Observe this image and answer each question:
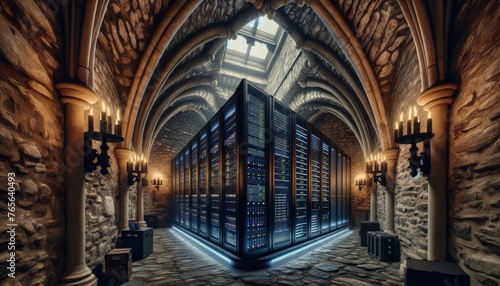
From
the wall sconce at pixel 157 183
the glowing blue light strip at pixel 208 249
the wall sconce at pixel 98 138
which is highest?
the wall sconce at pixel 98 138

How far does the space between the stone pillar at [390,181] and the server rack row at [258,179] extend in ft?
6.30

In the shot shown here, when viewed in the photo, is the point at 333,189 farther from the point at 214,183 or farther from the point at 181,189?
the point at 181,189

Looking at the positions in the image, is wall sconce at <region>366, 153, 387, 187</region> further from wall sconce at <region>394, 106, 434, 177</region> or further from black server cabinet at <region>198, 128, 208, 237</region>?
black server cabinet at <region>198, 128, 208, 237</region>

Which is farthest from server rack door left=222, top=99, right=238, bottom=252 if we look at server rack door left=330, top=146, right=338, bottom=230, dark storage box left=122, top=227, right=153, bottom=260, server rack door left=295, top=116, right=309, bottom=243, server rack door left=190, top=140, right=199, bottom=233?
server rack door left=330, top=146, right=338, bottom=230

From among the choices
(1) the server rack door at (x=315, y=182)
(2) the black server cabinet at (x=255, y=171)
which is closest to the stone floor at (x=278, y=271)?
(2) the black server cabinet at (x=255, y=171)

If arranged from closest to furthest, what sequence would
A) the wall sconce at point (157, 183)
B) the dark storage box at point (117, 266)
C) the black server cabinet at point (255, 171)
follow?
the dark storage box at point (117, 266) → the black server cabinet at point (255, 171) → the wall sconce at point (157, 183)

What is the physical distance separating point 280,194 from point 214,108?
8.08 metres

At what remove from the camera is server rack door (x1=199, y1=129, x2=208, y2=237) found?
6.62m

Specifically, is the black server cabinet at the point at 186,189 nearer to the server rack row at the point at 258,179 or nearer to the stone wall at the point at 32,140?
the server rack row at the point at 258,179

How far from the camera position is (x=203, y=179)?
7039 millimetres

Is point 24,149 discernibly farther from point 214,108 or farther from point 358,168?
point 358,168

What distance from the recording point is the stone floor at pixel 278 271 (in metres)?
3.87

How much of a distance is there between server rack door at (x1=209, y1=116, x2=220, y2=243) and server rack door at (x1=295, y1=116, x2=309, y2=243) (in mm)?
2115

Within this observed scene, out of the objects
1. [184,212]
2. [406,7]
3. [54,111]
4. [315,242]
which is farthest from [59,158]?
[184,212]
